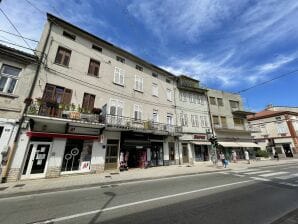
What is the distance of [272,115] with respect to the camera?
34.2 meters

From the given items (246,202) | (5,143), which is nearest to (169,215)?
(246,202)

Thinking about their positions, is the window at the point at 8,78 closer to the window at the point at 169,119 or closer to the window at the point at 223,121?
the window at the point at 169,119

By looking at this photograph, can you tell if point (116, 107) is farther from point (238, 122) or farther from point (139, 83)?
point (238, 122)

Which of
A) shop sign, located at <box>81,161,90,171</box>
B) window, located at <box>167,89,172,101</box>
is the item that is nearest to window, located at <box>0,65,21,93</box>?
shop sign, located at <box>81,161,90,171</box>

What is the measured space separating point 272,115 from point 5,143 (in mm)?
44108

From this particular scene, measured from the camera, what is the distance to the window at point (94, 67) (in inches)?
600

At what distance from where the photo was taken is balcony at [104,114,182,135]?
14.4 meters

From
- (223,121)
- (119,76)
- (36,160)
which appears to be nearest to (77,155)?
(36,160)

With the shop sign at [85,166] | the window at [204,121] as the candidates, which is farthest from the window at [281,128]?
the shop sign at [85,166]

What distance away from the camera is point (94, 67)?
51.1ft

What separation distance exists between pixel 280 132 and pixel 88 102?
38796 millimetres

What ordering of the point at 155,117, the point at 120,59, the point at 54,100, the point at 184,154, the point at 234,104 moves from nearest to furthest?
the point at 54,100, the point at 120,59, the point at 155,117, the point at 184,154, the point at 234,104

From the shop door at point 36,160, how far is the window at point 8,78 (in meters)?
4.09

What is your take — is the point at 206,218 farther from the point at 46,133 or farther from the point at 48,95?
the point at 48,95
